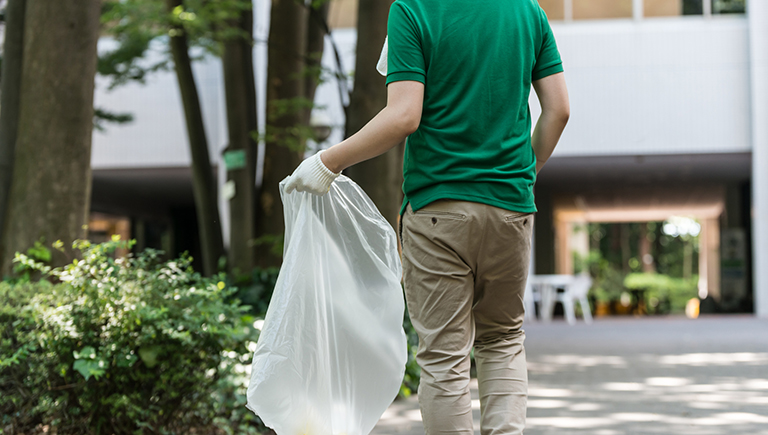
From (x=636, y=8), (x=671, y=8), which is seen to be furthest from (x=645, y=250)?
(x=636, y=8)

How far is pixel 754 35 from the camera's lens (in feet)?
44.9

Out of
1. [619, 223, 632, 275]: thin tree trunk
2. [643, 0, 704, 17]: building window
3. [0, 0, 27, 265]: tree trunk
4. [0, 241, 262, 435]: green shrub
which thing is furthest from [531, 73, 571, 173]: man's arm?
[619, 223, 632, 275]: thin tree trunk

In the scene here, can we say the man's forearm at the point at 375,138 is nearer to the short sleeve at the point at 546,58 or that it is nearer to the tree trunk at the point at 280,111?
the short sleeve at the point at 546,58

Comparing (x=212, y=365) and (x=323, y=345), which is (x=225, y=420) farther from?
(x=323, y=345)

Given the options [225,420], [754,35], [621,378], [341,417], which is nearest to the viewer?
[341,417]

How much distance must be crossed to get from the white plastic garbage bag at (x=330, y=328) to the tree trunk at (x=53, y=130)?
198cm

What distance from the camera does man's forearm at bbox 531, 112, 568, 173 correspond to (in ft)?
7.32

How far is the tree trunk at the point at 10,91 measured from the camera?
4031mm

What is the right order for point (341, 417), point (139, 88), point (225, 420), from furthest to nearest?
point (139, 88), point (225, 420), point (341, 417)

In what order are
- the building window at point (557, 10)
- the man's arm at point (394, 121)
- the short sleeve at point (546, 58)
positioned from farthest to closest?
the building window at point (557, 10) < the short sleeve at point (546, 58) < the man's arm at point (394, 121)

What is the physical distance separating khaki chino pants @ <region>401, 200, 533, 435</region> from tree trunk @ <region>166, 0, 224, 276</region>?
5407 millimetres

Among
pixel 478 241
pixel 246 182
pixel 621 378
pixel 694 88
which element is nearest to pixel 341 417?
pixel 478 241

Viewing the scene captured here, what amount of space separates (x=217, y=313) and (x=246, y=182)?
4249 mm

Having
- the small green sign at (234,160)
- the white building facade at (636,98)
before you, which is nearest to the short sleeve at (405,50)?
the small green sign at (234,160)
